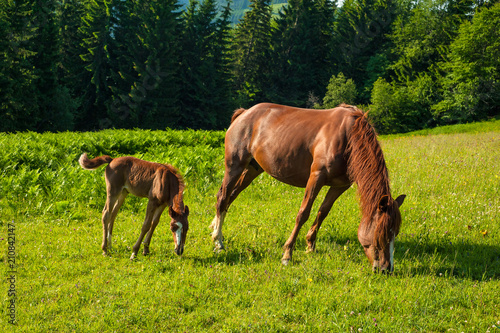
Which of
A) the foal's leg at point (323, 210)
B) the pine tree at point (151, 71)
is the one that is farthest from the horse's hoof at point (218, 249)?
the pine tree at point (151, 71)

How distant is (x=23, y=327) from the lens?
3.66 metres

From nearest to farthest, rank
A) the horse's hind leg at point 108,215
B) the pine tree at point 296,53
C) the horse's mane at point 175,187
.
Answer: the horse's mane at point 175,187 < the horse's hind leg at point 108,215 < the pine tree at point 296,53

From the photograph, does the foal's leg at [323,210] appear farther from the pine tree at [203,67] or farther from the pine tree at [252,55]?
the pine tree at [252,55]

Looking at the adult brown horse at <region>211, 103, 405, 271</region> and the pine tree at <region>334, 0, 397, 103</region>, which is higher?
the pine tree at <region>334, 0, 397, 103</region>

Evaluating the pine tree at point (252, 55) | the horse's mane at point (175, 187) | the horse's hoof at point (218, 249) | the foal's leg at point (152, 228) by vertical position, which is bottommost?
the horse's hoof at point (218, 249)

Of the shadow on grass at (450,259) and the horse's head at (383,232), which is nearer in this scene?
the horse's head at (383,232)

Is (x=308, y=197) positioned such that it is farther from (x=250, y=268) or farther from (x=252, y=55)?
(x=252, y=55)

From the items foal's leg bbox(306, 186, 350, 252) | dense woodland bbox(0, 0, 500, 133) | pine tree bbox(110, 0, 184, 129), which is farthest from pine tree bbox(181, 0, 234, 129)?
foal's leg bbox(306, 186, 350, 252)

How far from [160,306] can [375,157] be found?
3.44 meters

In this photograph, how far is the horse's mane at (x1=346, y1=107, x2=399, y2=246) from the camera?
463 centimetres

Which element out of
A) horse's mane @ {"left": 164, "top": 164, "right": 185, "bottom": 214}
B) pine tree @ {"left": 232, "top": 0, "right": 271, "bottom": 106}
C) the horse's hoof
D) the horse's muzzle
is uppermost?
pine tree @ {"left": 232, "top": 0, "right": 271, "bottom": 106}

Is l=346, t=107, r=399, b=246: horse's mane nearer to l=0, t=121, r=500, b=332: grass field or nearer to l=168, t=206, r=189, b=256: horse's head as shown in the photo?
l=0, t=121, r=500, b=332: grass field

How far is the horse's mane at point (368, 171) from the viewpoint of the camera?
4.63m

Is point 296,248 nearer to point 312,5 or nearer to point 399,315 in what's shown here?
point 399,315
